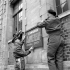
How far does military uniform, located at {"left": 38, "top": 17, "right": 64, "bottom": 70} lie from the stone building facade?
1.01 feet

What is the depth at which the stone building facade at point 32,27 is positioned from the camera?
18.7 feet

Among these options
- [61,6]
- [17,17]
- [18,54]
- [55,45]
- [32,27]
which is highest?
[17,17]

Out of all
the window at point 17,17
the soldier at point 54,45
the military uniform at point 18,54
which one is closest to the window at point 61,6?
the soldier at point 54,45

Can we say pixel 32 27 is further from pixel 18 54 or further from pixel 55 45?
pixel 55 45

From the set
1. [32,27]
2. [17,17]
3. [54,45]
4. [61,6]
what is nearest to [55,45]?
[54,45]

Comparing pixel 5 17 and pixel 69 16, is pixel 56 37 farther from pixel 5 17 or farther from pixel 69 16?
pixel 5 17

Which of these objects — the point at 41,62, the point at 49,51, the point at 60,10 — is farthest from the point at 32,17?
the point at 49,51

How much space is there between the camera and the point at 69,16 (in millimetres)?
Answer: 5355

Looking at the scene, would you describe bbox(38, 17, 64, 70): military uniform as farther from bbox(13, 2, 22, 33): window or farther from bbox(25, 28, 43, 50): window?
bbox(13, 2, 22, 33): window

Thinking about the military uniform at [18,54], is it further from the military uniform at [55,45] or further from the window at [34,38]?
the military uniform at [55,45]

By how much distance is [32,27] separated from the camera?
24.9 ft

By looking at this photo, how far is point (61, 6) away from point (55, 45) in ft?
7.96

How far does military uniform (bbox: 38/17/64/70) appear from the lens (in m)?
4.83

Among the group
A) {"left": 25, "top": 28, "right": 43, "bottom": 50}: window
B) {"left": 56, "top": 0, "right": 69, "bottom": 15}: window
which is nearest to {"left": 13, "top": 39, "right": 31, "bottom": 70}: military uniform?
{"left": 25, "top": 28, "right": 43, "bottom": 50}: window
